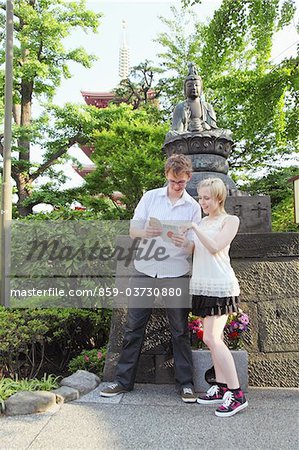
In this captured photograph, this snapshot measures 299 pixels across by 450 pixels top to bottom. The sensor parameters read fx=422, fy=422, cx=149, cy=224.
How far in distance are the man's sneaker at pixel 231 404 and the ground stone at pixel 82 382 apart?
103 cm

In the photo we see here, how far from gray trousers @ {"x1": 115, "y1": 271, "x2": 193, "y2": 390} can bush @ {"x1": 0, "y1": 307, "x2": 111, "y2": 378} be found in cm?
105

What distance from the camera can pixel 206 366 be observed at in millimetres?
3154

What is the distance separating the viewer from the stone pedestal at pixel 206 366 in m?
3.14

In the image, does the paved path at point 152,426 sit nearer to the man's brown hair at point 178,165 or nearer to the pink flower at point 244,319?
the pink flower at point 244,319

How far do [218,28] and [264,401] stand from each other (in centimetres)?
367

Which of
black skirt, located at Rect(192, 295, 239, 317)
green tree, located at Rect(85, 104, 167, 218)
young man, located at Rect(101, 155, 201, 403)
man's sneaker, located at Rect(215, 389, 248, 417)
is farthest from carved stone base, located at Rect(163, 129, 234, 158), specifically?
green tree, located at Rect(85, 104, 167, 218)

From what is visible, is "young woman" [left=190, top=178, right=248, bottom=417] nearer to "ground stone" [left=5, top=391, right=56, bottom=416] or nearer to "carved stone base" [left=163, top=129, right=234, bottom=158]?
"ground stone" [left=5, top=391, right=56, bottom=416]

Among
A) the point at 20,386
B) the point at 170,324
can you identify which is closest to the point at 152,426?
the point at 170,324

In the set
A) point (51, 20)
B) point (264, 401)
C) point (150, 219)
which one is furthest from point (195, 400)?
point (51, 20)

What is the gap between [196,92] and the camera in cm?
564

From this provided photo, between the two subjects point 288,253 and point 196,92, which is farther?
point 196,92

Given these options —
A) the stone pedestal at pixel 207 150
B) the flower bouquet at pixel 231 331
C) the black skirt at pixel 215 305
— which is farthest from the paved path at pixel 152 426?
the stone pedestal at pixel 207 150

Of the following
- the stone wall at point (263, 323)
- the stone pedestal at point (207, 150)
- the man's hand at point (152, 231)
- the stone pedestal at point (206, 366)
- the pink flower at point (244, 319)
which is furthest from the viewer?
the stone pedestal at point (207, 150)

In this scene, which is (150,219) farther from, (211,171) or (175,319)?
(211,171)
